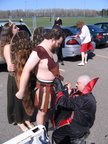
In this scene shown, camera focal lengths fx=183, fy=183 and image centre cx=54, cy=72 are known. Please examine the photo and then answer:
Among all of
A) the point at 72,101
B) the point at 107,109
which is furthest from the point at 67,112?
the point at 107,109

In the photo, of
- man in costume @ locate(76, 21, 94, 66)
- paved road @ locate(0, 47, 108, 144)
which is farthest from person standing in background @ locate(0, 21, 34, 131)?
man in costume @ locate(76, 21, 94, 66)

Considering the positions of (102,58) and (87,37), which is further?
(102,58)

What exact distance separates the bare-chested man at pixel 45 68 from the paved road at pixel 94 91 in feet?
3.11

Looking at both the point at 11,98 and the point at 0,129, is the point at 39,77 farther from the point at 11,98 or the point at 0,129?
the point at 0,129

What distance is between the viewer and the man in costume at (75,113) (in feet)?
6.72

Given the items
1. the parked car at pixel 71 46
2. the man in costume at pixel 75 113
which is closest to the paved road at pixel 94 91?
the parked car at pixel 71 46

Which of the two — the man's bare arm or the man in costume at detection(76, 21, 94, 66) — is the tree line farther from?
the man's bare arm

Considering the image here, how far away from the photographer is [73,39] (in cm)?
765

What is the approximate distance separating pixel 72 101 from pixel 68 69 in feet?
15.9

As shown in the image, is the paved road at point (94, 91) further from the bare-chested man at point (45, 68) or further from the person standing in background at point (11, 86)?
the bare-chested man at point (45, 68)

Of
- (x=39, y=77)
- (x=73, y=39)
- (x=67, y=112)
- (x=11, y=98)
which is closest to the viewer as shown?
(x=67, y=112)

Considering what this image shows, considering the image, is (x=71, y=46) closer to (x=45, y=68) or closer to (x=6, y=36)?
(x=6, y=36)

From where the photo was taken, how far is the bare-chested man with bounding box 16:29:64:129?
2.27 metres

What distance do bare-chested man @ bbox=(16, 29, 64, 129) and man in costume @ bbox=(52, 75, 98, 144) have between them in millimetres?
243
